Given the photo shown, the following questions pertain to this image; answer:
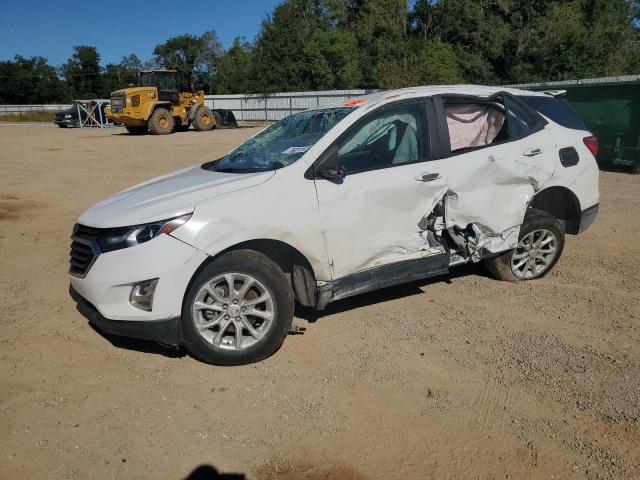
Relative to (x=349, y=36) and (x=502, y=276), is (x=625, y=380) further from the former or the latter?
(x=349, y=36)

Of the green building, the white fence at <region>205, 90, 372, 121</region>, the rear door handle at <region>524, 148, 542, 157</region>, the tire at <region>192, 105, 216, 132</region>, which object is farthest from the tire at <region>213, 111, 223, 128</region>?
the rear door handle at <region>524, 148, 542, 157</region>

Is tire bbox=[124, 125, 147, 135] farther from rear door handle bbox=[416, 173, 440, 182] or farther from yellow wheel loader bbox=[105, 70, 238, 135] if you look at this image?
rear door handle bbox=[416, 173, 440, 182]

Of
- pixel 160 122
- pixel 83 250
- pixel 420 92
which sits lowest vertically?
pixel 83 250

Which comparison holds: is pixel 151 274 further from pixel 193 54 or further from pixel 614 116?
pixel 193 54

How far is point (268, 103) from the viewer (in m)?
41.8

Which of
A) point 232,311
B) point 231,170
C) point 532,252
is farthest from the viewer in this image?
point 532,252

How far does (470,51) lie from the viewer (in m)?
42.9

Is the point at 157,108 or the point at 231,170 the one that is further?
the point at 157,108

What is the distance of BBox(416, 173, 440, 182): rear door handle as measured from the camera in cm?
425

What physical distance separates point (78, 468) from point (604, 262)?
5336mm

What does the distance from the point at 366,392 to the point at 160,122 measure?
84.7 feet

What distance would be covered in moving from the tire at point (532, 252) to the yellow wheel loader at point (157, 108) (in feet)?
79.6

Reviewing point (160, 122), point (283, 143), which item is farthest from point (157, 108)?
point (283, 143)

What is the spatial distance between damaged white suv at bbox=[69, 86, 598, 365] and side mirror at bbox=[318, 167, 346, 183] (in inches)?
0.7
